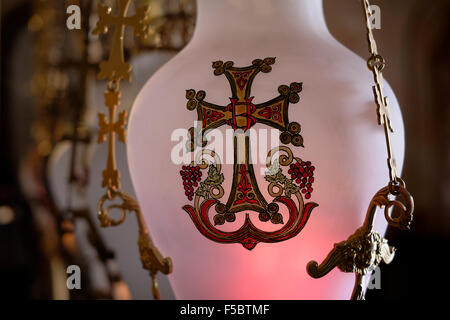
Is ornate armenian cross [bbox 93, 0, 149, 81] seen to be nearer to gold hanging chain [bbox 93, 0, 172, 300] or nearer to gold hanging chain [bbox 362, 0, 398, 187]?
gold hanging chain [bbox 93, 0, 172, 300]

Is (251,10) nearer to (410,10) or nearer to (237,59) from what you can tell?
(237,59)

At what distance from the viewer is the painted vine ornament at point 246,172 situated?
37cm

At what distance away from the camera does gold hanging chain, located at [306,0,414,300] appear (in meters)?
0.37

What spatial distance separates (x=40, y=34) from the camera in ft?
2.91

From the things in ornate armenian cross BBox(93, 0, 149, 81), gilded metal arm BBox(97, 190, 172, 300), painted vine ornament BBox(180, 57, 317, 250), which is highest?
ornate armenian cross BBox(93, 0, 149, 81)

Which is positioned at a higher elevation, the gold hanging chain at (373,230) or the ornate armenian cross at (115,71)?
the ornate armenian cross at (115,71)

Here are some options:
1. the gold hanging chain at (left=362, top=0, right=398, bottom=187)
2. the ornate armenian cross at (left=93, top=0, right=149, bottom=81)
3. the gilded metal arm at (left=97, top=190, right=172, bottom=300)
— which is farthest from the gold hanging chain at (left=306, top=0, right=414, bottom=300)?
the ornate armenian cross at (left=93, top=0, right=149, bottom=81)

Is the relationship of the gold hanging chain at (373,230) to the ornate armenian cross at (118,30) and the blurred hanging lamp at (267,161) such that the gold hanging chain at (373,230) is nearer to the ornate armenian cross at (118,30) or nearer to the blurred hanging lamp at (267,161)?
the blurred hanging lamp at (267,161)

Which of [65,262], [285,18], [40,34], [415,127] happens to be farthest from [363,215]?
[40,34]

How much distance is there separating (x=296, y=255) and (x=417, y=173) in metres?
0.40

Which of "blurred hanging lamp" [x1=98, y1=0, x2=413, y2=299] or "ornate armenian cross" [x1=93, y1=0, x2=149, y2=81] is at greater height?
"ornate armenian cross" [x1=93, y1=0, x2=149, y2=81]

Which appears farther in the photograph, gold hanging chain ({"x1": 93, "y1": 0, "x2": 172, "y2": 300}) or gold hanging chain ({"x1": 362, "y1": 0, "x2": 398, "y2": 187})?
gold hanging chain ({"x1": 93, "y1": 0, "x2": 172, "y2": 300})

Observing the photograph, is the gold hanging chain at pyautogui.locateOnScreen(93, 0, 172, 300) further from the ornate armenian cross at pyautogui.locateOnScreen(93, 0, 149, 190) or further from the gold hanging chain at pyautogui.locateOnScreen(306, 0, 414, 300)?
the gold hanging chain at pyautogui.locateOnScreen(306, 0, 414, 300)

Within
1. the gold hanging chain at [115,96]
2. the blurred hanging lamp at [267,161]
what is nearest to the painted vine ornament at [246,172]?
the blurred hanging lamp at [267,161]
